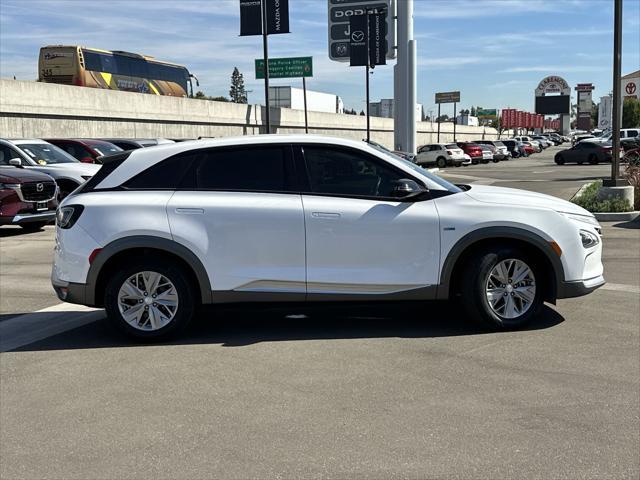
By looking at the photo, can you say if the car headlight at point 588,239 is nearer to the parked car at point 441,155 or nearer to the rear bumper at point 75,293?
the rear bumper at point 75,293

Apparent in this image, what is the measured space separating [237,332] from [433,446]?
9.47 feet

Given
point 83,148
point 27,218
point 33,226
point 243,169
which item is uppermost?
point 83,148

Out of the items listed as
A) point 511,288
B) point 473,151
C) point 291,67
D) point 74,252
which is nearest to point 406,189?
point 511,288

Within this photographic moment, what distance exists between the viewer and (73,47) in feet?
114

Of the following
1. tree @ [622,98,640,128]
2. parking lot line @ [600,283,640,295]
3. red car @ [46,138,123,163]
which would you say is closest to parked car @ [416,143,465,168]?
red car @ [46,138,123,163]

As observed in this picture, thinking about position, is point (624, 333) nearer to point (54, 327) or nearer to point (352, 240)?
point (352, 240)

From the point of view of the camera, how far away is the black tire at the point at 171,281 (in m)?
5.91

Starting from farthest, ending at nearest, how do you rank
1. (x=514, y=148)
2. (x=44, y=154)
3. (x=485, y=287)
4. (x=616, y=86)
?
(x=514, y=148) < (x=44, y=154) < (x=616, y=86) < (x=485, y=287)

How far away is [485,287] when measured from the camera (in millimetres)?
5941

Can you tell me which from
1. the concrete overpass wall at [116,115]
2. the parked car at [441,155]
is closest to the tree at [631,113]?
the concrete overpass wall at [116,115]

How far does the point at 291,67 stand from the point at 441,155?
13.2 m

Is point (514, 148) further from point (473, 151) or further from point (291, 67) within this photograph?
point (291, 67)

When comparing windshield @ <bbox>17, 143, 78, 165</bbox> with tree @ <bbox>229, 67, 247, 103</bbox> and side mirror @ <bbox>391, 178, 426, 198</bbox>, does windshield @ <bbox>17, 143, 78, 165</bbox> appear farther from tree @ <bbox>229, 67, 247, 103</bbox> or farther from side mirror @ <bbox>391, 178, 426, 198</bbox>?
tree @ <bbox>229, 67, 247, 103</bbox>

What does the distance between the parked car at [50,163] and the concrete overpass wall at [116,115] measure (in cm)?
1188
